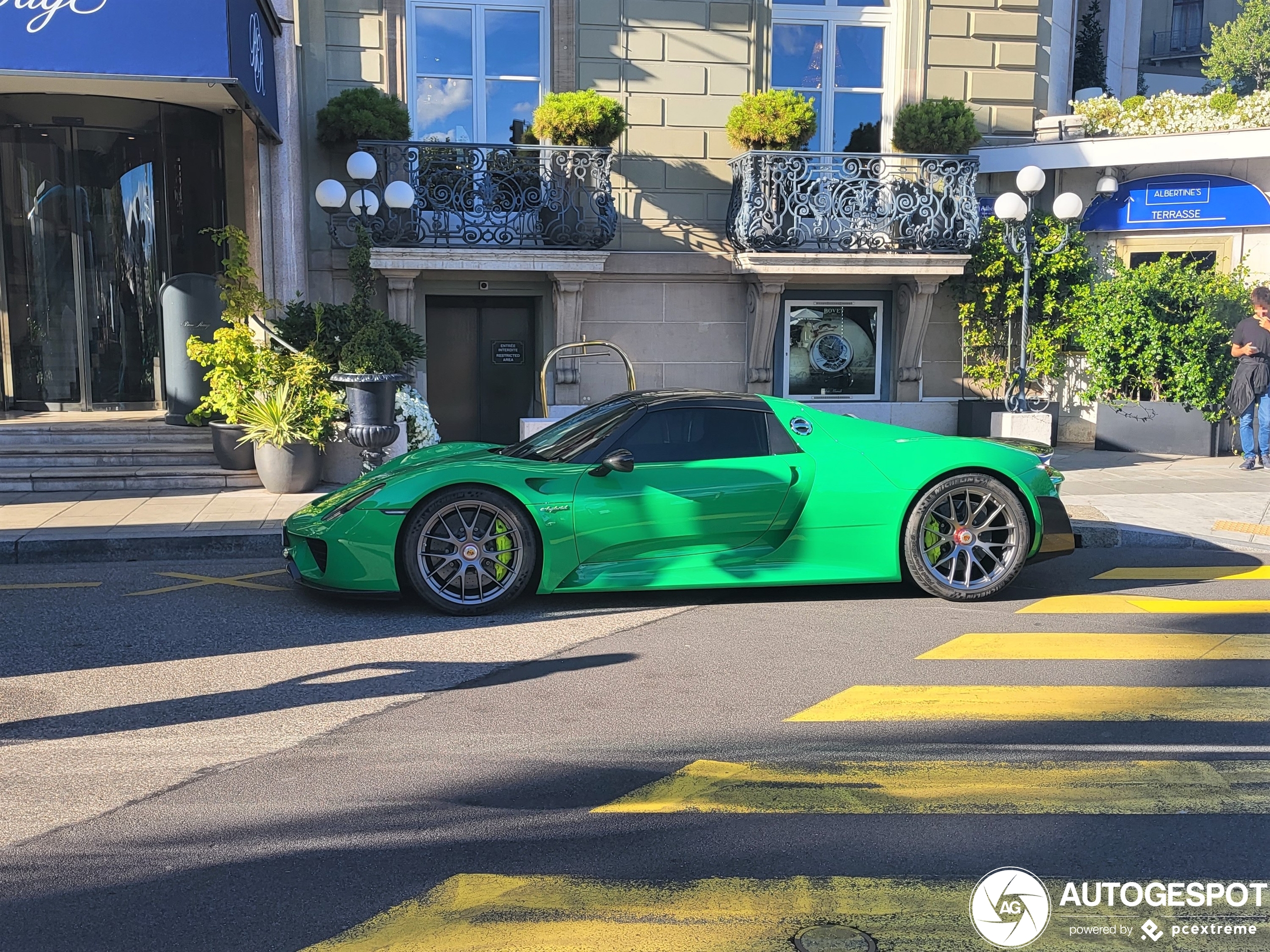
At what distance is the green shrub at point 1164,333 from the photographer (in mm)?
14445

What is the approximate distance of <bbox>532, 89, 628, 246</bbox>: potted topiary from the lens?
14047 mm

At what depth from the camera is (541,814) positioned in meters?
3.91

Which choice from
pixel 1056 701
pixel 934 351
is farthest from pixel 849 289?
pixel 1056 701

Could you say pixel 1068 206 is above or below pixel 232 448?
above

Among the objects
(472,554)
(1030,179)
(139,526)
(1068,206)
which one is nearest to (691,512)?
(472,554)

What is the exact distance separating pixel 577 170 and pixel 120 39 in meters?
5.63

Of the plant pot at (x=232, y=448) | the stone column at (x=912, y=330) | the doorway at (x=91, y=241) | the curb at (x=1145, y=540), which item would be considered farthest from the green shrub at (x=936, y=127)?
Answer: the plant pot at (x=232, y=448)

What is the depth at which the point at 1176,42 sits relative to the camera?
6331 cm

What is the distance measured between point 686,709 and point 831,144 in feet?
40.9

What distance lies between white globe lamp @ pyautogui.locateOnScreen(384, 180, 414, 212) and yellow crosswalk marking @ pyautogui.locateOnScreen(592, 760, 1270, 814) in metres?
9.76

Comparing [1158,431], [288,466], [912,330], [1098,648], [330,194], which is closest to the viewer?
[1098,648]

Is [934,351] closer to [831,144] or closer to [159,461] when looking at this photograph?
[831,144]

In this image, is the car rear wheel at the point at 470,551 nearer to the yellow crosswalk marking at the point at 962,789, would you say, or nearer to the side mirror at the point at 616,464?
the side mirror at the point at 616,464

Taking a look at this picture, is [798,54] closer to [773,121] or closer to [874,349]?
[773,121]
